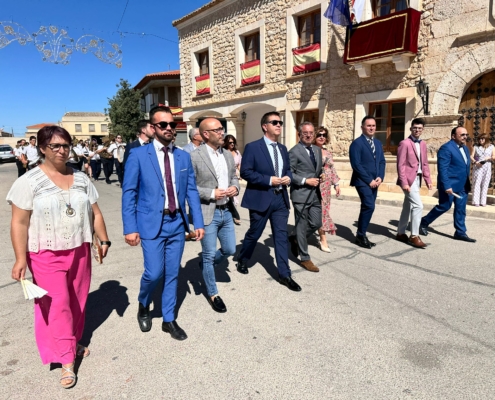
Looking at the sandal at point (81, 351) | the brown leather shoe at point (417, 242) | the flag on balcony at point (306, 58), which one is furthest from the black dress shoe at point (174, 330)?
the flag on balcony at point (306, 58)

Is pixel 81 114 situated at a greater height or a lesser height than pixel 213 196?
greater

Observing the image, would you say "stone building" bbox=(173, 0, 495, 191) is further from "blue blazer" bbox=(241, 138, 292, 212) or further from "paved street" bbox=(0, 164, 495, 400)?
"blue blazer" bbox=(241, 138, 292, 212)

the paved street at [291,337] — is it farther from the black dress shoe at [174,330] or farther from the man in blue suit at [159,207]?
the man in blue suit at [159,207]

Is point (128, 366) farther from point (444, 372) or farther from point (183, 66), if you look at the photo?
point (183, 66)

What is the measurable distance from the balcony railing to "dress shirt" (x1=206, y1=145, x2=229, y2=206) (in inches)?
337

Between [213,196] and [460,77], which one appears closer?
[213,196]

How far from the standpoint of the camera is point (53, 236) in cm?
230

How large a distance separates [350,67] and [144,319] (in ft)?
36.0

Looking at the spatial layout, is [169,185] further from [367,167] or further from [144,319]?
[367,167]

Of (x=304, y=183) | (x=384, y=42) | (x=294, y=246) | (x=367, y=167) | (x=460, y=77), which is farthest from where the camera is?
(x=384, y=42)

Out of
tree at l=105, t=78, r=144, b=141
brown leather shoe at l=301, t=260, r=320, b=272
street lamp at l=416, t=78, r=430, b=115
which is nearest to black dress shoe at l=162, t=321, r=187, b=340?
brown leather shoe at l=301, t=260, r=320, b=272

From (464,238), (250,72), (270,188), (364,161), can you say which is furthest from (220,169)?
(250,72)

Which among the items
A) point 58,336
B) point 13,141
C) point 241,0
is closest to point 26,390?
point 58,336

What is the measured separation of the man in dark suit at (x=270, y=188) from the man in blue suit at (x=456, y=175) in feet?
9.79
